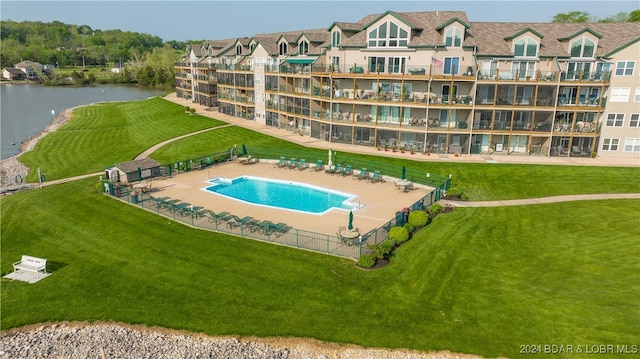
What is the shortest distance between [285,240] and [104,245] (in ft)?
36.6

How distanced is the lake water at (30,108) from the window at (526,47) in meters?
64.6

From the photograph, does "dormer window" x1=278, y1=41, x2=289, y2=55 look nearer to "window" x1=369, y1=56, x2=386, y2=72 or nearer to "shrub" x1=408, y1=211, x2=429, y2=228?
"window" x1=369, y1=56, x2=386, y2=72

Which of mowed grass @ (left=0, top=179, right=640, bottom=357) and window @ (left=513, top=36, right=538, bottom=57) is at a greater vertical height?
window @ (left=513, top=36, right=538, bottom=57)

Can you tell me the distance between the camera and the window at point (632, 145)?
4494 cm

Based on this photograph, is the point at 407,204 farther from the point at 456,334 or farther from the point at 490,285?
the point at 456,334

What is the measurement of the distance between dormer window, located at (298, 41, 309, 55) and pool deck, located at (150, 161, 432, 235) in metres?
19.2

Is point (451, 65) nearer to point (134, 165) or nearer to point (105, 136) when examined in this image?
point (134, 165)

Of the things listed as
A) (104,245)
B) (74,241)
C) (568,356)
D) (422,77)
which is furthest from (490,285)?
(422,77)

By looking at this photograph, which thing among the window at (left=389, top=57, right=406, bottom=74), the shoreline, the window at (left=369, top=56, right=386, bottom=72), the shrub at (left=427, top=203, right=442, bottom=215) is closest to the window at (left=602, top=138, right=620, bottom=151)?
the window at (left=389, top=57, right=406, bottom=74)

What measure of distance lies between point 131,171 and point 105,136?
97.3 ft

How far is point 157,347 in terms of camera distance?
17469mm

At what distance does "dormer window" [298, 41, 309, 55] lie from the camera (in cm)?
5788

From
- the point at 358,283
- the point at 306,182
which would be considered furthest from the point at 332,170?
the point at 358,283

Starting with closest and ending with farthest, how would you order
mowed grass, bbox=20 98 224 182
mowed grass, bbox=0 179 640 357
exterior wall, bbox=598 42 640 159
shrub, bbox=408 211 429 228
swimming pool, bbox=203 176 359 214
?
mowed grass, bbox=0 179 640 357, shrub, bbox=408 211 429 228, swimming pool, bbox=203 176 359 214, exterior wall, bbox=598 42 640 159, mowed grass, bbox=20 98 224 182
